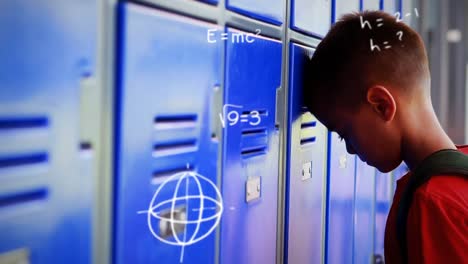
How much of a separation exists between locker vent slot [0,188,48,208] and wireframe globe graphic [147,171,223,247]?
0.20 meters

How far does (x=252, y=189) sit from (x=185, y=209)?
9.8 inches

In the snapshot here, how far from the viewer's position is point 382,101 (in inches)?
40.8

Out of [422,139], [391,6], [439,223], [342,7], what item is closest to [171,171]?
[439,223]

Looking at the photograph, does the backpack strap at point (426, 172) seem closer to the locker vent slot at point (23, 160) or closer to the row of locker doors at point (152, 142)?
the row of locker doors at point (152, 142)

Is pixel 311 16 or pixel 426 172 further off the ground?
pixel 311 16

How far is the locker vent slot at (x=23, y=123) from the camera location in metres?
0.54

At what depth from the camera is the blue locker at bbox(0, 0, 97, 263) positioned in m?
0.55

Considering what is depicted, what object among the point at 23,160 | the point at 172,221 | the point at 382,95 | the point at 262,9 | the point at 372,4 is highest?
the point at 372,4

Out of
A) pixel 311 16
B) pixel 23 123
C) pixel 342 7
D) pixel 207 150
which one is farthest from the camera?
pixel 342 7

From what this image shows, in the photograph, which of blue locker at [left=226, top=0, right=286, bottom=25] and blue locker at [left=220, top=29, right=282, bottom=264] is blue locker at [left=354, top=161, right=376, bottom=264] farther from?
blue locker at [left=226, top=0, right=286, bottom=25]

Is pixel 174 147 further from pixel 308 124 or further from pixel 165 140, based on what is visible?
pixel 308 124

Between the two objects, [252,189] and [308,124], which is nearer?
[252,189]

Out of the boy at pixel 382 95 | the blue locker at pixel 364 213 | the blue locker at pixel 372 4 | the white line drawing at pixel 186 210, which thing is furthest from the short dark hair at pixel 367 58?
the blue locker at pixel 364 213

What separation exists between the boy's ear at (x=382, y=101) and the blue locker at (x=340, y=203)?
41cm
